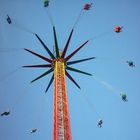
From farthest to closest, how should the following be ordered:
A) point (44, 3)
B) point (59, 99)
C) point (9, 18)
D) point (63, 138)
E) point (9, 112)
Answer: point (44, 3) < point (9, 18) < point (9, 112) < point (59, 99) < point (63, 138)

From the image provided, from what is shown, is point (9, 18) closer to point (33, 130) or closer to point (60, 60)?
point (60, 60)

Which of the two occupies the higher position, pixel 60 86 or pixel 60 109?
pixel 60 86

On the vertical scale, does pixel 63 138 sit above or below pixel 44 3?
below

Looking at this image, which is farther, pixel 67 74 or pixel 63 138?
pixel 67 74

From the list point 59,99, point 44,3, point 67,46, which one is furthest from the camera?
point 44,3

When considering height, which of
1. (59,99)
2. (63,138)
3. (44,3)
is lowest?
(63,138)

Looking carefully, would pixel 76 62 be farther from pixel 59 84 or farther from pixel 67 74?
pixel 59 84

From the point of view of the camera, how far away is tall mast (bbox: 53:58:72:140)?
2770 cm

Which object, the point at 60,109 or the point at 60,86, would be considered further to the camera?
the point at 60,86

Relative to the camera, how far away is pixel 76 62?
36656mm

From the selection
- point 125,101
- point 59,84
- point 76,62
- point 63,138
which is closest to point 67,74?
point 76,62

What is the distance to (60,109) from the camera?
30.4 m

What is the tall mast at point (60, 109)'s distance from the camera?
27698 millimetres

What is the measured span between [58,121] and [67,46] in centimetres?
970
